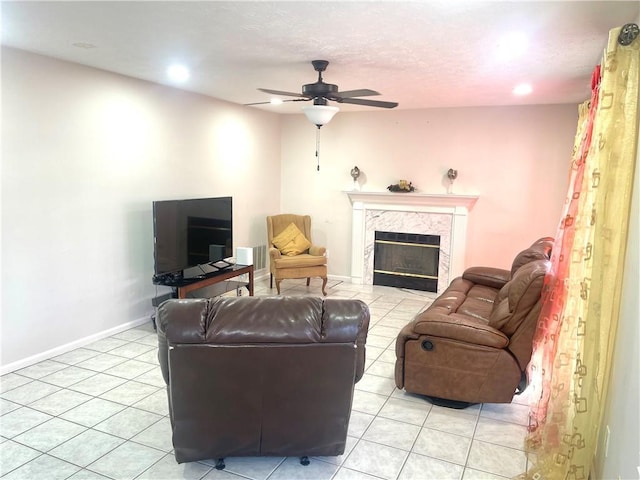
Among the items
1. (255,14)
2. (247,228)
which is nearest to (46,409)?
(255,14)

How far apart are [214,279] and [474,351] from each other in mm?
2924

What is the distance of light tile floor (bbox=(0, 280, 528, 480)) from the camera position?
244 cm

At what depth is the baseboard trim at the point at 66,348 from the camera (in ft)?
11.9

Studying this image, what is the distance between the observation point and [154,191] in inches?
190

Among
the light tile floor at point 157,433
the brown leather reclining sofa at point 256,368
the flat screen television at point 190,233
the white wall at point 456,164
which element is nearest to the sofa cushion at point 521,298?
the light tile floor at point 157,433

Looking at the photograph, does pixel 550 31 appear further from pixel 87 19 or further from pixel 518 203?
pixel 518 203

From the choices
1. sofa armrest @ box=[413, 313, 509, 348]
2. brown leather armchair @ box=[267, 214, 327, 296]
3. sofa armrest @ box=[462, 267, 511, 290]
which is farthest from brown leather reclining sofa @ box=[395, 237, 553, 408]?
brown leather armchair @ box=[267, 214, 327, 296]

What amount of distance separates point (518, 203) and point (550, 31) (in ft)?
11.2

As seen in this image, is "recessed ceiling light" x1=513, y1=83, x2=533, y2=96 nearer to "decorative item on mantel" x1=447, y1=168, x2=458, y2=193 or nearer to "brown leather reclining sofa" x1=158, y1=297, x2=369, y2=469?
"decorative item on mantel" x1=447, y1=168, x2=458, y2=193

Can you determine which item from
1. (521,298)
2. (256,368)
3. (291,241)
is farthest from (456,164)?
(256,368)

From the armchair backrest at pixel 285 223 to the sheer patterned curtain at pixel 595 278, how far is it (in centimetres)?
449

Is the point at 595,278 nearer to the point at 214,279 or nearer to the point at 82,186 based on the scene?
the point at 214,279

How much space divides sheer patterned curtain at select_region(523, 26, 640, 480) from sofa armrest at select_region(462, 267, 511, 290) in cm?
238

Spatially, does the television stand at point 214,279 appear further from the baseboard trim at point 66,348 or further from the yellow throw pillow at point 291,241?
the yellow throw pillow at point 291,241
